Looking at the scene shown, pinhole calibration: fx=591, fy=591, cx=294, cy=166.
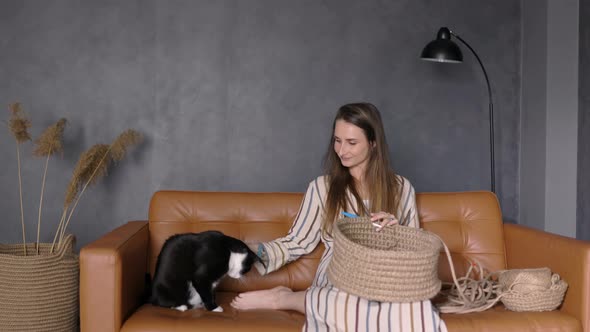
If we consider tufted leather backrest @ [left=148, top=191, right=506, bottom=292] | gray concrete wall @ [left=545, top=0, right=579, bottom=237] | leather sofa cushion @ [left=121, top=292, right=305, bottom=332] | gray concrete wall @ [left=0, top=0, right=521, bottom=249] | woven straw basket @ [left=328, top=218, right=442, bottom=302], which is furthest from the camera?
gray concrete wall @ [left=0, top=0, right=521, bottom=249]

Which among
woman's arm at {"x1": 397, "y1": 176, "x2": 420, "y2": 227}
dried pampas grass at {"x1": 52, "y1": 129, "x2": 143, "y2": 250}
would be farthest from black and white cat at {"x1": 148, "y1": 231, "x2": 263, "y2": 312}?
dried pampas grass at {"x1": 52, "y1": 129, "x2": 143, "y2": 250}

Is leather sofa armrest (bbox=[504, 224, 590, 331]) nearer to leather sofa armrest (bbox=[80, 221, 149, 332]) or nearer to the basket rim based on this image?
the basket rim

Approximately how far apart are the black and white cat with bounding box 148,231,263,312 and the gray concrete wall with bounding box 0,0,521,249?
134cm

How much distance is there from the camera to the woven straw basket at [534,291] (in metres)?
2.05

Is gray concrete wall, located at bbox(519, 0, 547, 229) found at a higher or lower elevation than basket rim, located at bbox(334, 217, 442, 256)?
higher

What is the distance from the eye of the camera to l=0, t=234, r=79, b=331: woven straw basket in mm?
2355

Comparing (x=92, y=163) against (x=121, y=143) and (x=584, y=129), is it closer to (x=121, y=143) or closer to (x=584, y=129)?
(x=121, y=143)

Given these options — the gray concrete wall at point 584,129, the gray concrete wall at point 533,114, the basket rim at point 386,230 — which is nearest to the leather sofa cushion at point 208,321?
the basket rim at point 386,230

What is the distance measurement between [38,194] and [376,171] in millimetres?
2069

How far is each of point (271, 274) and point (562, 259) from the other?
1110 mm

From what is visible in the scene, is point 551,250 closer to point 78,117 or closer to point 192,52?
point 192,52

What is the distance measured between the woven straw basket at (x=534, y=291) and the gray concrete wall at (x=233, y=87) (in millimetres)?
1526

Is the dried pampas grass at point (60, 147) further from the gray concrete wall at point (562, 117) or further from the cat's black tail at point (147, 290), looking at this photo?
the gray concrete wall at point (562, 117)

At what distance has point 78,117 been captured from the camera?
338 cm
